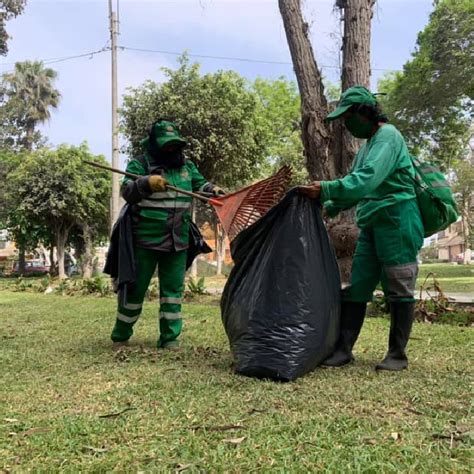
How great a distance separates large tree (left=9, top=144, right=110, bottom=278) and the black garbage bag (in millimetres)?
17115

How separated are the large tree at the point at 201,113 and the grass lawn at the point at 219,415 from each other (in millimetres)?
9945

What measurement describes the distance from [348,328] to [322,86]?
4.20m

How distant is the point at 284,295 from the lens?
2.89 meters

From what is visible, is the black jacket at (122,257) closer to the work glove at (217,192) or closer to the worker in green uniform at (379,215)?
the work glove at (217,192)

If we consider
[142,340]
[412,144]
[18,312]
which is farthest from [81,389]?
[412,144]

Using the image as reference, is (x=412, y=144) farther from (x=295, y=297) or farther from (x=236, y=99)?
(x=295, y=297)

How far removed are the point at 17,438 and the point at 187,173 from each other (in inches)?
92.8

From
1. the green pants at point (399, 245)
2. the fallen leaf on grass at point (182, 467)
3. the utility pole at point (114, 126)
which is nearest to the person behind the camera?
the fallen leaf on grass at point (182, 467)

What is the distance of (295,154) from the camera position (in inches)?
845

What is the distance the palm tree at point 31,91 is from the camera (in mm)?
33094

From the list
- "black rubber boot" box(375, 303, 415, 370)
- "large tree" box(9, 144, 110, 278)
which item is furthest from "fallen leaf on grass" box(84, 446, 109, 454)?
"large tree" box(9, 144, 110, 278)

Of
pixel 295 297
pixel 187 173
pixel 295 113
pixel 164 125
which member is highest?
pixel 295 113

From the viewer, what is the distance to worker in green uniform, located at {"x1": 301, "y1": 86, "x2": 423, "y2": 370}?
9.43ft

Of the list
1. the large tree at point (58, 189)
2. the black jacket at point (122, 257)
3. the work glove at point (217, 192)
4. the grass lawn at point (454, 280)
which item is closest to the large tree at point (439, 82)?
the grass lawn at point (454, 280)
